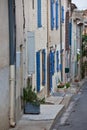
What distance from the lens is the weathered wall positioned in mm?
12539

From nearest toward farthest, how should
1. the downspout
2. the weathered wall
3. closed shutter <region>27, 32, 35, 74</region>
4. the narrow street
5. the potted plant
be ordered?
1. the weathered wall
2. the downspout
3. the narrow street
4. the potted plant
5. closed shutter <region>27, 32, 35, 74</region>

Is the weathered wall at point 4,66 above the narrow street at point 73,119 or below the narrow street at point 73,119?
above

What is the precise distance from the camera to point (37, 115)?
16203 millimetres

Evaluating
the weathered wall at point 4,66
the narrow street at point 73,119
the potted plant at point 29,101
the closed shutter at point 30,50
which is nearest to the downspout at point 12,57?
the weathered wall at point 4,66

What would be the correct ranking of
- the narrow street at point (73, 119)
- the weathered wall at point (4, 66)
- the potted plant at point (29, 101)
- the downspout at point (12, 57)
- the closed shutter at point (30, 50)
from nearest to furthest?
the weathered wall at point (4, 66) < the downspout at point (12, 57) < the narrow street at point (73, 119) < the potted plant at point (29, 101) < the closed shutter at point (30, 50)

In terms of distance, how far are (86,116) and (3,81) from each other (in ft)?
18.8

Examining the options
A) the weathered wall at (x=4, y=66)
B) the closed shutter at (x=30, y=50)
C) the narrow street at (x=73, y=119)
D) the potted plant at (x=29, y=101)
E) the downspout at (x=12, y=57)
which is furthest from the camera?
the closed shutter at (x=30, y=50)

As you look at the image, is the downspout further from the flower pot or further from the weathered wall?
the flower pot

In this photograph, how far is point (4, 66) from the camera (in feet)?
42.4

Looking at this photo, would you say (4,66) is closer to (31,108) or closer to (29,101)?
(29,101)

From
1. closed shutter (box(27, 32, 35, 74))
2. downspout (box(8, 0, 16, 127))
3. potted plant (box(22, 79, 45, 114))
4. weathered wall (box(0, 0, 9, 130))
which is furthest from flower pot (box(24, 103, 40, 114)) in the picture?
weathered wall (box(0, 0, 9, 130))

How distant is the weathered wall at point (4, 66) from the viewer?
12.5 m

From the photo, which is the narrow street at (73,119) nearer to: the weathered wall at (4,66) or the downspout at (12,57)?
the downspout at (12,57)

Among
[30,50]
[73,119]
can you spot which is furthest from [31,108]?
[30,50]
